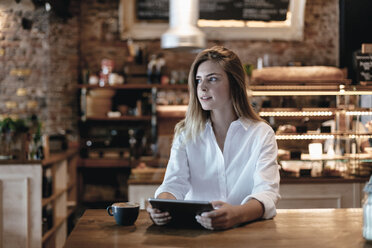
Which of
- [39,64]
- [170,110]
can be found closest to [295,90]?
[170,110]

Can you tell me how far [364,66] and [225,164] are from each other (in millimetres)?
2332

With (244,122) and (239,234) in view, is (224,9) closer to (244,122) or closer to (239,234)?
(244,122)

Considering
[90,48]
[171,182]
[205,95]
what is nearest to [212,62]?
[205,95]

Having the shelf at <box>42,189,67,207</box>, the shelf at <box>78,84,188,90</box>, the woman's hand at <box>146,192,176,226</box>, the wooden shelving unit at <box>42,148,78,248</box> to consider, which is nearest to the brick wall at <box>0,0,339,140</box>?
the shelf at <box>78,84,188,90</box>

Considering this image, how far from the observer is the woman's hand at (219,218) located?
5.48 feet

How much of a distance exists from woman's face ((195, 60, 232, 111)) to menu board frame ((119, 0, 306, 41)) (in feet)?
15.2

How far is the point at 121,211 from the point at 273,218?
2.07ft

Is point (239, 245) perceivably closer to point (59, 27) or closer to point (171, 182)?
point (171, 182)

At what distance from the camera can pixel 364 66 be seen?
12.9 ft

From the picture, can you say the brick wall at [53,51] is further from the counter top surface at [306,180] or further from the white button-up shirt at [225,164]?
the white button-up shirt at [225,164]

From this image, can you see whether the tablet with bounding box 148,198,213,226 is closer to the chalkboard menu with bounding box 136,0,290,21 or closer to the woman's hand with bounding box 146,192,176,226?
the woman's hand with bounding box 146,192,176,226

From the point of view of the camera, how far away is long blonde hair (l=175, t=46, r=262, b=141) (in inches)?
85.1

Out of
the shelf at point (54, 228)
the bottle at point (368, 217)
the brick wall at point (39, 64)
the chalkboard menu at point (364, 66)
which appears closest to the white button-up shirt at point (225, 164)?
the bottle at point (368, 217)

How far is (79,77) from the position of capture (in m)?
6.63
